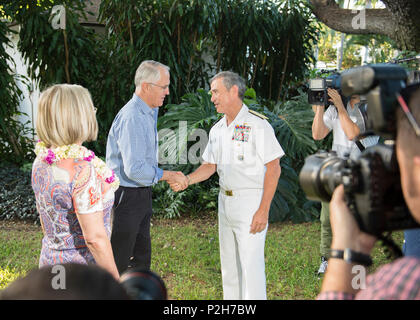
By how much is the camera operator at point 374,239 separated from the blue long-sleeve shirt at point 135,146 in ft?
7.05

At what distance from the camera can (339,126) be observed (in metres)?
4.04

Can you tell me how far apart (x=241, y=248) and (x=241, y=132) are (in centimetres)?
90

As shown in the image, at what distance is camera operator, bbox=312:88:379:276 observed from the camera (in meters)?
3.80

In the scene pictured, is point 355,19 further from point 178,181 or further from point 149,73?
point 178,181

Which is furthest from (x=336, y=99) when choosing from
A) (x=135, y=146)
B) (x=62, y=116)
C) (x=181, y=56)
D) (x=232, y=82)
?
(x=181, y=56)

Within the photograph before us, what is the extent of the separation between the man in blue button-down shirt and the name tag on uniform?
25.0 inches

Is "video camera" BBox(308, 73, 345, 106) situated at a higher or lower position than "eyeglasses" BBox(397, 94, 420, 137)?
higher

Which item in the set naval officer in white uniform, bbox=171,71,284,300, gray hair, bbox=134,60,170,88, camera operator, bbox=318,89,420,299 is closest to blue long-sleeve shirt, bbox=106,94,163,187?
gray hair, bbox=134,60,170,88

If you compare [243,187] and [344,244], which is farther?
[243,187]

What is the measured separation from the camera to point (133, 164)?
10.4 ft

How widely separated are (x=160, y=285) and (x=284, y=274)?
146 inches

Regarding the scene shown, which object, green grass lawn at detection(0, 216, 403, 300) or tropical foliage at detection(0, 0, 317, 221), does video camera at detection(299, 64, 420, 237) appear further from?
tropical foliage at detection(0, 0, 317, 221)

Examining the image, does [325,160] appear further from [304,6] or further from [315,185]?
[304,6]
